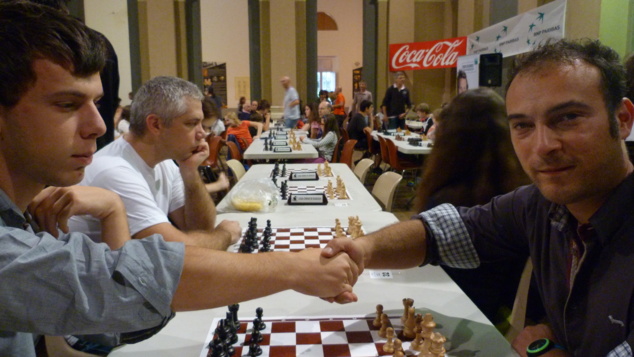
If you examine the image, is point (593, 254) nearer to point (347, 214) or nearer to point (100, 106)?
point (347, 214)

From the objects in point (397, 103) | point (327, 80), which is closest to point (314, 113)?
point (397, 103)

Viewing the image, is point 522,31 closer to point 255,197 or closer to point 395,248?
point 255,197

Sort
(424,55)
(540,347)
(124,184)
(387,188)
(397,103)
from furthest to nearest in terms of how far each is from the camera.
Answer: (424,55) < (397,103) < (387,188) < (124,184) < (540,347)

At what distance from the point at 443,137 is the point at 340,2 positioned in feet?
53.9

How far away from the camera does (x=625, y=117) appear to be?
124 cm

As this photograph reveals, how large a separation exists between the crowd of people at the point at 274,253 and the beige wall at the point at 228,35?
47.5 feet

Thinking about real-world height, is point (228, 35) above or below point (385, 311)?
above

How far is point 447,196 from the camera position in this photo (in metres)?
2.11

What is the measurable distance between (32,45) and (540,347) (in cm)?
132

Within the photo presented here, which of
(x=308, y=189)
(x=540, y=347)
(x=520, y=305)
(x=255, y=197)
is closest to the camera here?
(x=540, y=347)

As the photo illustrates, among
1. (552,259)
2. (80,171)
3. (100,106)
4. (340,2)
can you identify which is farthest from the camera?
(340,2)

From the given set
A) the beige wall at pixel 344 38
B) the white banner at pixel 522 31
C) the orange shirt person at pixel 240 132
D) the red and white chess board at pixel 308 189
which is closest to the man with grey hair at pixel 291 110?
Result: the orange shirt person at pixel 240 132

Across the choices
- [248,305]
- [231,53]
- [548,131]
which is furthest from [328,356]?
[231,53]

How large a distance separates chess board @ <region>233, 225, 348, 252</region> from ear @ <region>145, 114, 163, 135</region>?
606mm
